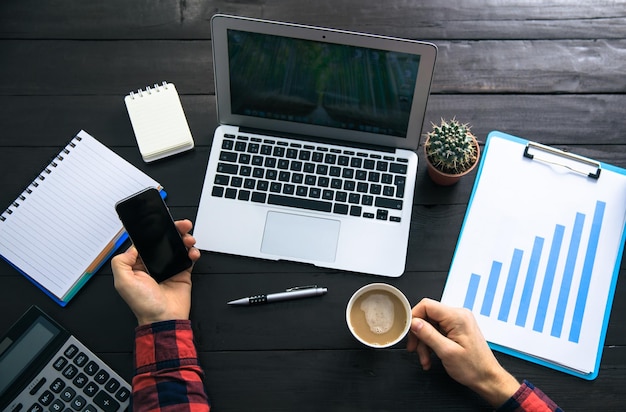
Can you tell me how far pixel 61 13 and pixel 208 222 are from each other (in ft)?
1.99

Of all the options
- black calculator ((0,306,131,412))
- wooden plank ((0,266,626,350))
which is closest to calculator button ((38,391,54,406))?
A: black calculator ((0,306,131,412))

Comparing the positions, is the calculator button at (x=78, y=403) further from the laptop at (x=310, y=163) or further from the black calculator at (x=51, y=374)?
the laptop at (x=310, y=163)

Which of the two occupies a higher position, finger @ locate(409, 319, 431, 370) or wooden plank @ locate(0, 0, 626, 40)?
wooden plank @ locate(0, 0, 626, 40)

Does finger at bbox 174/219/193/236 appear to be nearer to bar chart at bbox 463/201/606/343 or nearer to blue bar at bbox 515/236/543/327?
bar chart at bbox 463/201/606/343

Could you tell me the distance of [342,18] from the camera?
125 cm

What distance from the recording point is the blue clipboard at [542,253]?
1.05 meters

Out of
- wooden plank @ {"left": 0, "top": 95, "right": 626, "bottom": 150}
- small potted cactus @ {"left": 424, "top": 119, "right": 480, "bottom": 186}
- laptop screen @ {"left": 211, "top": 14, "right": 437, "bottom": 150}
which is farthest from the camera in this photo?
wooden plank @ {"left": 0, "top": 95, "right": 626, "bottom": 150}

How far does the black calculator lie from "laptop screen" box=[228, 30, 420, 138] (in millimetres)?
546

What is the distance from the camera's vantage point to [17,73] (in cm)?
121

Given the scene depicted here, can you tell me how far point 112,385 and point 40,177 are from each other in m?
0.45

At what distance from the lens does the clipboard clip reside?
113 cm

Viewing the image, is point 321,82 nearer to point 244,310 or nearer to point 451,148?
point 451,148

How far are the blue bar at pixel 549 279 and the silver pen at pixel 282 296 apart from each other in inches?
16.2

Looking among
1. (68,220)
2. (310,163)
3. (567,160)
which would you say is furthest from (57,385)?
(567,160)
